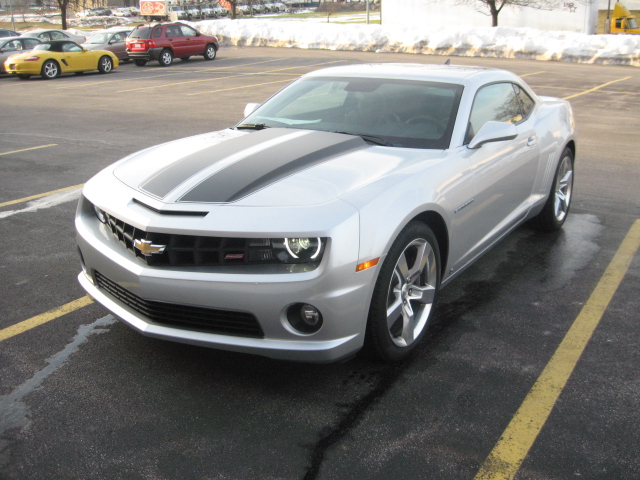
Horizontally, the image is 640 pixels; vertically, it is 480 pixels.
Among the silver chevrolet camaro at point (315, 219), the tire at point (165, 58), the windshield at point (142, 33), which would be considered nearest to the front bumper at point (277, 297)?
the silver chevrolet camaro at point (315, 219)

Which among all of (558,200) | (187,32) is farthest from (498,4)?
(558,200)

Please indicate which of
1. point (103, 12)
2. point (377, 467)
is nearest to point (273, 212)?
point (377, 467)

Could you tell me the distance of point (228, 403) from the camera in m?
3.18

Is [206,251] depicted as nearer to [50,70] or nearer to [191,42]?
[50,70]

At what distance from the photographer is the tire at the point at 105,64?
23391mm

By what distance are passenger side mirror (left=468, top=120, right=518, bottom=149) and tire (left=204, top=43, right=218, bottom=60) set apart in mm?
25435

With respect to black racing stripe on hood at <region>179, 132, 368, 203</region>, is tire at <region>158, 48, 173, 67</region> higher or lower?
higher

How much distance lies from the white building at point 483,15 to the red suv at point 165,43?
60.5 ft

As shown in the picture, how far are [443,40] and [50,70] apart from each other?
664 inches

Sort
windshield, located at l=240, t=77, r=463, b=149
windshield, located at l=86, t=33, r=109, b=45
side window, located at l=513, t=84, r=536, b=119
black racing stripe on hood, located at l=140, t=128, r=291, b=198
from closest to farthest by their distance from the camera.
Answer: black racing stripe on hood, located at l=140, t=128, r=291, b=198 → windshield, located at l=240, t=77, r=463, b=149 → side window, located at l=513, t=84, r=536, b=119 → windshield, located at l=86, t=33, r=109, b=45

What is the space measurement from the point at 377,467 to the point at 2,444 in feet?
5.29

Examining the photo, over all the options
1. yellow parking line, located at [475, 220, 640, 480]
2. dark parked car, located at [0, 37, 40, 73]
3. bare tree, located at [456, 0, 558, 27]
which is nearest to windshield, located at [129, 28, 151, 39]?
dark parked car, located at [0, 37, 40, 73]

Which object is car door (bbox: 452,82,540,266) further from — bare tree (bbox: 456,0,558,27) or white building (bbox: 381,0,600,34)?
white building (bbox: 381,0,600,34)

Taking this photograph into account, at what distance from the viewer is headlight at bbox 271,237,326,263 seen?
299 cm
